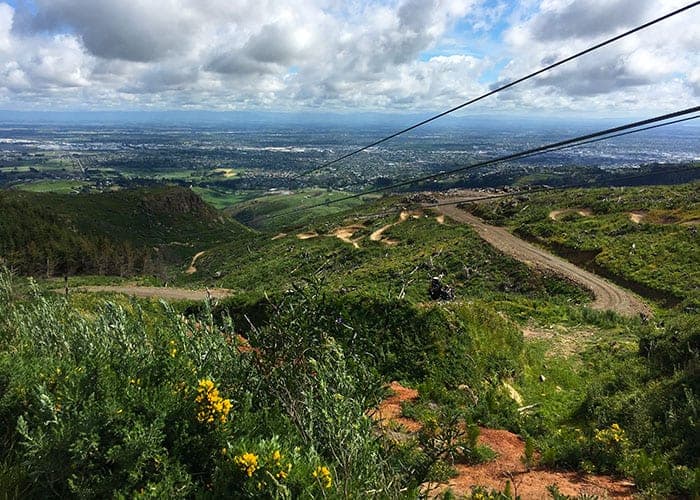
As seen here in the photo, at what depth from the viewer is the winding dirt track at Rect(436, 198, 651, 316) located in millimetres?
21703

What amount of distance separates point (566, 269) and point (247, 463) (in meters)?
28.6

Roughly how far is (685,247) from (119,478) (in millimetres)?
31205

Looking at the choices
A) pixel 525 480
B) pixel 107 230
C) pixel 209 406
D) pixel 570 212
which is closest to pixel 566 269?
pixel 570 212

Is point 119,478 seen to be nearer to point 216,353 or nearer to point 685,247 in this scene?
point 216,353

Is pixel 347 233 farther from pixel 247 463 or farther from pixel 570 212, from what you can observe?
pixel 247 463

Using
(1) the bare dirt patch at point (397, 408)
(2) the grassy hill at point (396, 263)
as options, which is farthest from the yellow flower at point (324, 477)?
(2) the grassy hill at point (396, 263)

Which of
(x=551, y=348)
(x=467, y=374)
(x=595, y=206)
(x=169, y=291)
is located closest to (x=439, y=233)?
(x=595, y=206)

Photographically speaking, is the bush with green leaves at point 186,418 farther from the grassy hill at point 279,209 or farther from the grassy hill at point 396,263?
the grassy hill at point 279,209

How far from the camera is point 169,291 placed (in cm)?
3281

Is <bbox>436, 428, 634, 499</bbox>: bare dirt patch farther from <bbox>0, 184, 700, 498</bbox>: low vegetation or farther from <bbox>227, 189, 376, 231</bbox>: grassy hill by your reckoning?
<bbox>227, 189, 376, 231</bbox>: grassy hill

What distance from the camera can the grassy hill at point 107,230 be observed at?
6347cm

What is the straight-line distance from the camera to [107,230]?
335ft

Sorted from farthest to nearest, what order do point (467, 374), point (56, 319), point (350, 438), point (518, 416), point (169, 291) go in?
point (169, 291), point (467, 374), point (518, 416), point (56, 319), point (350, 438)

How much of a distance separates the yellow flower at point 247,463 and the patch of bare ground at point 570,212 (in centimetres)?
4240
